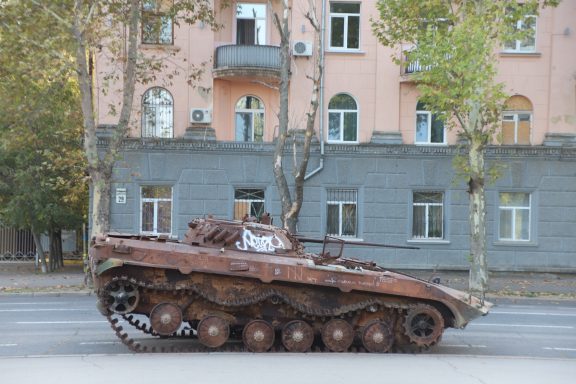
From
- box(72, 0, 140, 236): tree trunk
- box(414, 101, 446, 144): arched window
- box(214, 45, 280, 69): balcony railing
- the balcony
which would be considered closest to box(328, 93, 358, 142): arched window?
box(414, 101, 446, 144): arched window

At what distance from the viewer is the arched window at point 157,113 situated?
2556cm

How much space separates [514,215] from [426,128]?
13.6ft

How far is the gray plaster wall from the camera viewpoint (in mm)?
25391

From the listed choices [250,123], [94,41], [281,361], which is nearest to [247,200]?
[250,123]

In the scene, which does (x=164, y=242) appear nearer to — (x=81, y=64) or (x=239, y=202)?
(x=81, y=64)

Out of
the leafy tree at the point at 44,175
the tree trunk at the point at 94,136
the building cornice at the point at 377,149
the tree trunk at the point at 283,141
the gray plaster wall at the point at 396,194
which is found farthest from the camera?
the leafy tree at the point at 44,175

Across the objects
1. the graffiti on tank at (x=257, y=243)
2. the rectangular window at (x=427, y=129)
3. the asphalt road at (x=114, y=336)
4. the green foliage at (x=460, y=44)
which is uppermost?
the green foliage at (x=460, y=44)

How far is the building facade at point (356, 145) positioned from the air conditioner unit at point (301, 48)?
0.15 ft

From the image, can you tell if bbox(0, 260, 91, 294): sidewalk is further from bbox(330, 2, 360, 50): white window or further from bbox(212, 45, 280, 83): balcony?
bbox(330, 2, 360, 50): white window

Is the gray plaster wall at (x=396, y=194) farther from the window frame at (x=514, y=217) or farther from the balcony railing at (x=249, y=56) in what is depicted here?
the balcony railing at (x=249, y=56)

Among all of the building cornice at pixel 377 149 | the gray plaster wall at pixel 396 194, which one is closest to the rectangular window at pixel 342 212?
the gray plaster wall at pixel 396 194

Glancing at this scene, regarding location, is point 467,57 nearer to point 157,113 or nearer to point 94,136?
point 94,136

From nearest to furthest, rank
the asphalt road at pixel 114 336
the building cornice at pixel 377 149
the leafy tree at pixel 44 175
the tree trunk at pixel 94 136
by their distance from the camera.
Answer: the asphalt road at pixel 114 336 < the tree trunk at pixel 94 136 < the building cornice at pixel 377 149 < the leafy tree at pixel 44 175

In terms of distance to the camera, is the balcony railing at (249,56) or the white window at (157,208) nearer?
the balcony railing at (249,56)
